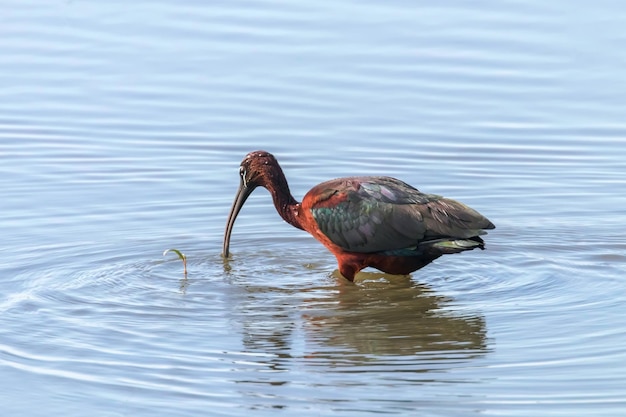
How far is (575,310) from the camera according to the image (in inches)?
396

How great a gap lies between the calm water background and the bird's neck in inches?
13.4

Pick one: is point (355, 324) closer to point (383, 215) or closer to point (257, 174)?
point (383, 215)

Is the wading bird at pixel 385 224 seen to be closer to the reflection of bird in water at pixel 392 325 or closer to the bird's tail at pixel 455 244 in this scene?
the bird's tail at pixel 455 244

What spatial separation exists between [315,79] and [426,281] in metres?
5.39

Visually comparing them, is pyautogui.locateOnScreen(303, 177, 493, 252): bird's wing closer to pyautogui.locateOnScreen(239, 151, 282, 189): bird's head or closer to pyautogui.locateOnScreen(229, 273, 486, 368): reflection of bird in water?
pyautogui.locateOnScreen(229, 273, 486, 368): reflection of bird in water

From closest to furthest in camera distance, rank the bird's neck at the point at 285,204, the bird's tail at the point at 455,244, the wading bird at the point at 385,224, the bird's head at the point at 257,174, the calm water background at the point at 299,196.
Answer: the calm water background at the point at 299,196 → the bird's tail at the point at 455,244 → the wading bird at the point at 385,224 → the bird's neck at the point at 285,204 → the bird's head at the point at 257,174

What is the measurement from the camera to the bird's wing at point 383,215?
1109cm

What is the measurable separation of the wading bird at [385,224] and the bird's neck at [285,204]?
0.29ft

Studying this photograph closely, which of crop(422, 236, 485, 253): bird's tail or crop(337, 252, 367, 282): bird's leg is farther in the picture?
crop(337, 252, 367, 282): bird's leg

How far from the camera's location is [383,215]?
11.3 metres

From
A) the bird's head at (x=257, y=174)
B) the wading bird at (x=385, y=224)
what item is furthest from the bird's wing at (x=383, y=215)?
the bird's head at (x=257, y=174)

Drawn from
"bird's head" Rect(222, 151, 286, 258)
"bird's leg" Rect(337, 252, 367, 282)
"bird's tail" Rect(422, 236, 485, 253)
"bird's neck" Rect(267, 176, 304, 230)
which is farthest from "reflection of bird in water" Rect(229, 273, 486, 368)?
"bird's head" Rect(222, 151, 286, 258)

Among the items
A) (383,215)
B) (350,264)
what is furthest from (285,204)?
(383,215)

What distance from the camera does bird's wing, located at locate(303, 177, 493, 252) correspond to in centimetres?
1109
